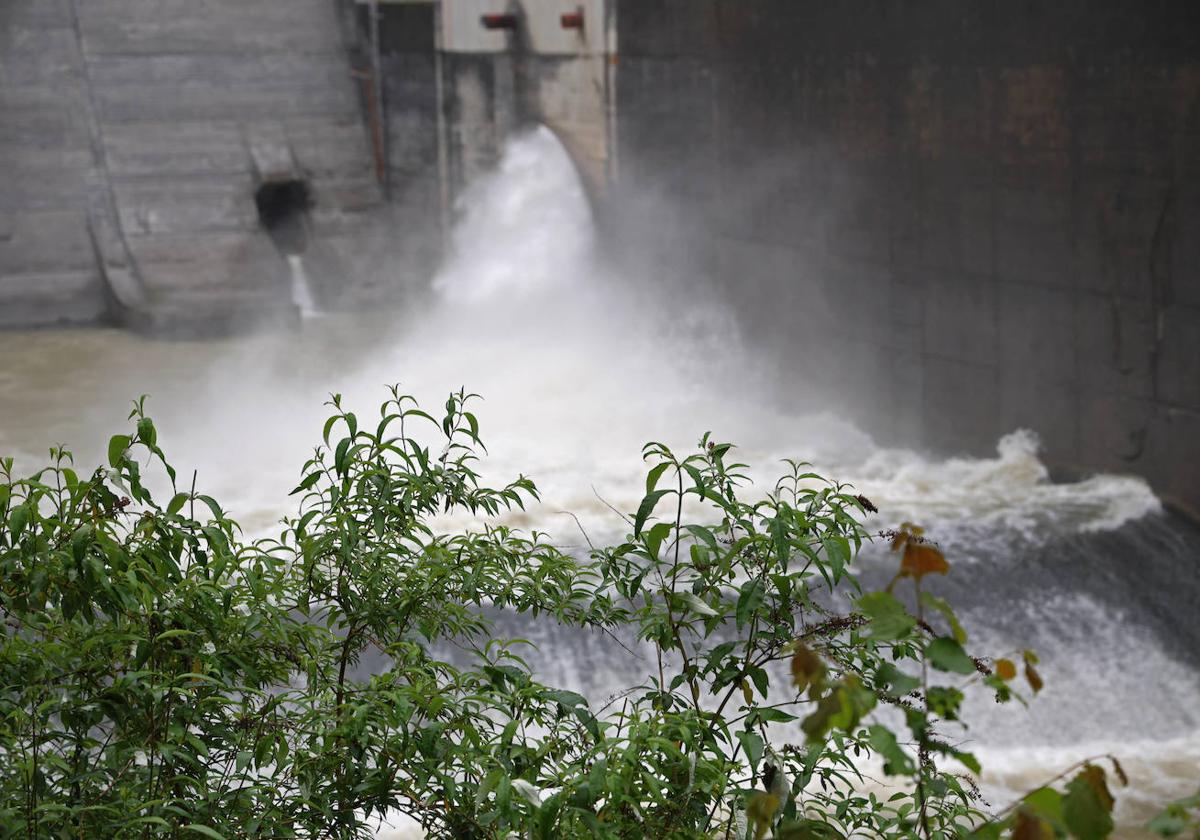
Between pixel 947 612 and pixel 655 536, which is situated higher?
pixel 947 612

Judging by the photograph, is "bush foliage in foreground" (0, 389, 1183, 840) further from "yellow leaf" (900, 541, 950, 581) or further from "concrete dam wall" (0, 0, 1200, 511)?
"concrete dam wall" (0, 0, 1200, 511)

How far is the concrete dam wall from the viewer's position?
32.1 feet

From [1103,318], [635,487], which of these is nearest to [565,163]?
[635,487]

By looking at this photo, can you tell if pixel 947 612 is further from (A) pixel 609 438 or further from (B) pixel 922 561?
(A) pixel 609 438

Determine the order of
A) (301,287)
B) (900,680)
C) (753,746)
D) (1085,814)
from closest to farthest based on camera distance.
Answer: (1085,814) < (900,680) < (753,746) < (301,287)

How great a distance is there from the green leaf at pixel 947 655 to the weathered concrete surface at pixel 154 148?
629 inches

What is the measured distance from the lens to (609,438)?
12.4 meters

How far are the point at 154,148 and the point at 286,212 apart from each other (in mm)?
1751

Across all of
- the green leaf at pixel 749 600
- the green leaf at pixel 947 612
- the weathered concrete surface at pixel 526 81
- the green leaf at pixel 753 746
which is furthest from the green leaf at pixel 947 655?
the weathered concrete surface at pixel 526 81

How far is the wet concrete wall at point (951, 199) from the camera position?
31.2 ft

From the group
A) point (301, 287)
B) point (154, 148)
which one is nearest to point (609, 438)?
point (301, 287)

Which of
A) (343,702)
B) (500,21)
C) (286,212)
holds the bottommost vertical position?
(286,212)

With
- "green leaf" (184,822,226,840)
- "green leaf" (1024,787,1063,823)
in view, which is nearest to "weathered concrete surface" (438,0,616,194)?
"green leaf" (184,822,226,840)

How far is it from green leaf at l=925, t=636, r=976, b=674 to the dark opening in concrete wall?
674 inches
